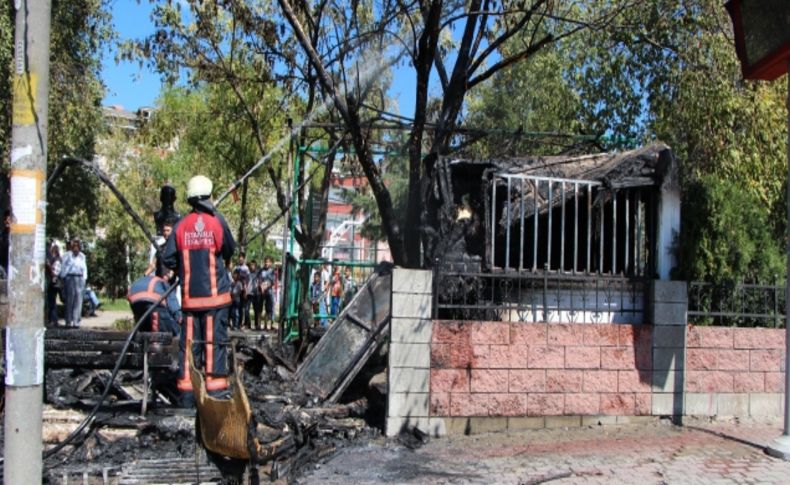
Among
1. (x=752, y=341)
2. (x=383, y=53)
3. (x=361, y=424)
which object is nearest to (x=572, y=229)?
(x=752, y=341)

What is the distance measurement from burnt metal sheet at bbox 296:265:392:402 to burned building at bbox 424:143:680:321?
0.78m

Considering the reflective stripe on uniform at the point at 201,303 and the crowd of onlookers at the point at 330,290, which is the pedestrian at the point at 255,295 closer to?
the crowd of onlookers at the point at 330,290

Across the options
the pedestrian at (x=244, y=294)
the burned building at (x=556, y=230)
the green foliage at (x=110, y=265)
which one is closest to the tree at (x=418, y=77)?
the burned building at (x=556, y=230)

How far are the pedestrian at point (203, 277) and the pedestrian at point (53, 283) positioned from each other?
971 centimetres

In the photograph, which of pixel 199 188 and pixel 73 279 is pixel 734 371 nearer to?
pixel 199 188

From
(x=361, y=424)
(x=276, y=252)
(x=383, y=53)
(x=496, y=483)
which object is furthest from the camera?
(x=276, y=252)

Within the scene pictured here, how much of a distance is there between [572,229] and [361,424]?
3.14 m

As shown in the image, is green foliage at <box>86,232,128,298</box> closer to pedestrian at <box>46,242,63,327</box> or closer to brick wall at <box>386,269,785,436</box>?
pedestrian at <box>46,242,63,327</box>

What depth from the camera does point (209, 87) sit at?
65.5 feet

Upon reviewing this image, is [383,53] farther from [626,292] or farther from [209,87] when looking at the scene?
[209,87]

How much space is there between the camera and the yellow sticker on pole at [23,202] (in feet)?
14.4

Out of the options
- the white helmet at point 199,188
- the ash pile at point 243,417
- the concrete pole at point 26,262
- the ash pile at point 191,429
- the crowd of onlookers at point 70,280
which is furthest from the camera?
the crowd of onlookers at point 70,280

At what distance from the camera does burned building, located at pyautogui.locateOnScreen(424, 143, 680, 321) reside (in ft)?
24.7

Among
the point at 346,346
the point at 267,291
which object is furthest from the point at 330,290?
the point at 267,291
